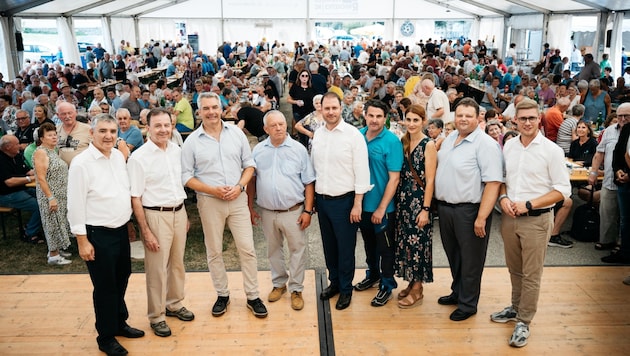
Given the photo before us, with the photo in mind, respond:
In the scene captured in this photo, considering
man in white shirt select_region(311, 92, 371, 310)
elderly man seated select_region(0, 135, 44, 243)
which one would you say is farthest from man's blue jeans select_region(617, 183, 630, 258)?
elderly man seated select_region(0, 135, 44, 243)

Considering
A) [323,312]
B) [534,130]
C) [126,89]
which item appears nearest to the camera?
[534,130]

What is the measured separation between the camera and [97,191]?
2.81 meters

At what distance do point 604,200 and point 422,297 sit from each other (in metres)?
2.43

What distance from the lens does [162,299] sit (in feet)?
10.5

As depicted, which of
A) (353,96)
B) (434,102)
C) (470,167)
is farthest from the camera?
(353,96)

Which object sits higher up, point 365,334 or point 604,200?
point 604,200

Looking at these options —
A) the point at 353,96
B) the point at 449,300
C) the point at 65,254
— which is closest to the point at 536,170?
the point at 449,300

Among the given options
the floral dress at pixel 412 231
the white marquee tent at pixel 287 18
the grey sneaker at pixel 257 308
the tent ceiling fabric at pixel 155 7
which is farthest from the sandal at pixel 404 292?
the white marquee tent at pixel 287 18

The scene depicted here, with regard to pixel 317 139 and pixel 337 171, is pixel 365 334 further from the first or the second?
pixel 317 139

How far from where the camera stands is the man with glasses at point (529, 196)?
2.92 m

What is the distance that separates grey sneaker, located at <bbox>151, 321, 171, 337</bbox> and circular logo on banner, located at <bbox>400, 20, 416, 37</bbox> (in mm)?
23015

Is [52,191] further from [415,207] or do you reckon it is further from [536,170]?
[536,170]

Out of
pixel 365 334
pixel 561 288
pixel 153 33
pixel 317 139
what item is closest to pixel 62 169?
pixel 317 139

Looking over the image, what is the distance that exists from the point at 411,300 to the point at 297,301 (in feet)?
2.66
